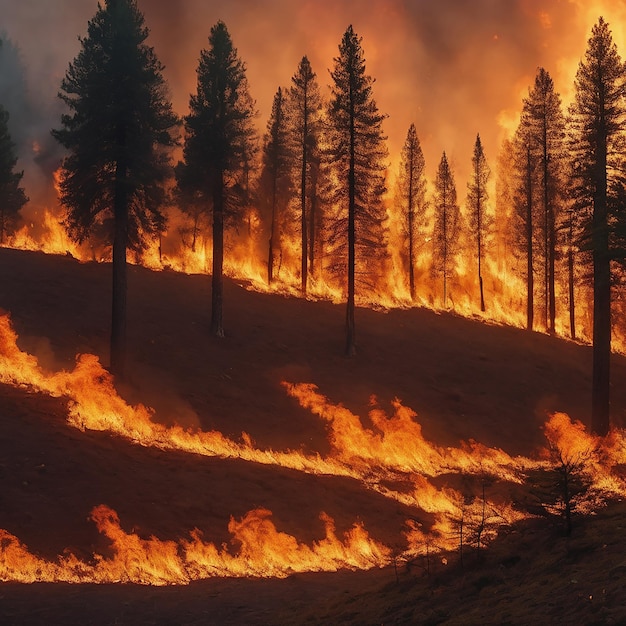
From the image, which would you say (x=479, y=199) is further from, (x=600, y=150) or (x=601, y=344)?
(x=601, y=344)

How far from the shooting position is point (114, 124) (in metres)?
23.4

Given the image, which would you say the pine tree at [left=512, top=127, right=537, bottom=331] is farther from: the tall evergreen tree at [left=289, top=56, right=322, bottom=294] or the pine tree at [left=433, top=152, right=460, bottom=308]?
the tall evergreen tree at [left=289, top=56, right=322, bottom=294]

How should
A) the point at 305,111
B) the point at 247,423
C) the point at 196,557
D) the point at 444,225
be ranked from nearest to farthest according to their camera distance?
1. the point at 196,557
2. the point at 247,423
3. the point at 305,111
4. the point at 444,225

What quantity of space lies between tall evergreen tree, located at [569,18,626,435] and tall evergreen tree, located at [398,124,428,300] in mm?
24526

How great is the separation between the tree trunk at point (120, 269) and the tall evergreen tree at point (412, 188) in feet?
104

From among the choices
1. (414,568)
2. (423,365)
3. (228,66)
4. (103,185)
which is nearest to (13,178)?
(228,66)

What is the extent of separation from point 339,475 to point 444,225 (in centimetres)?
3764

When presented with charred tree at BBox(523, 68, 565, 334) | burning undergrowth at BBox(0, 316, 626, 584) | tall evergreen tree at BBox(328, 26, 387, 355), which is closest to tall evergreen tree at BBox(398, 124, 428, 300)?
charred tree at BBox(523, 68, 565, 334)

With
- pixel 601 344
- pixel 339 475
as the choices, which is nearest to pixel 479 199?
pixel 601 344

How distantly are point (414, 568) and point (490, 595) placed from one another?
4.07m

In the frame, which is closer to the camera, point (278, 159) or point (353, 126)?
point (353, 126)

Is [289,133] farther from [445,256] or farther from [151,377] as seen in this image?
[151,377]

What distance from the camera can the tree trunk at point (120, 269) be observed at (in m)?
21.4

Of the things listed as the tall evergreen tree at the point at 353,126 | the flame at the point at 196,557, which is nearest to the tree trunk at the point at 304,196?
the tall evergreen tree at the point at 353,126
